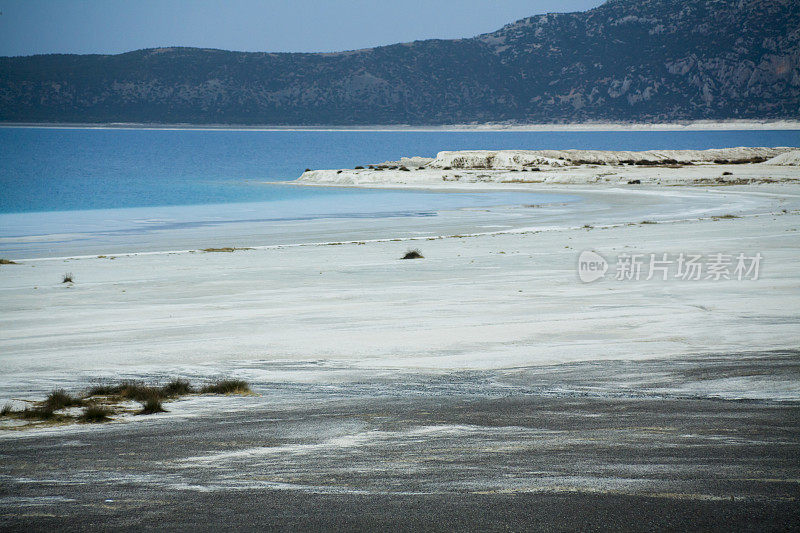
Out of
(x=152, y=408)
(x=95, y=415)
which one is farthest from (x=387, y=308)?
(x=95, y=415)

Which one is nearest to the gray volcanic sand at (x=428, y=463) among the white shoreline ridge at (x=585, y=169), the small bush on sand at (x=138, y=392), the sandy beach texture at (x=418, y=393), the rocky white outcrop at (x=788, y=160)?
the sandy beach texture at (x=418, y=393)

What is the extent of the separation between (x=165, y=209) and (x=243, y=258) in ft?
90.7

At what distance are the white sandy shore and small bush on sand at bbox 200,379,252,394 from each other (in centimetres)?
111

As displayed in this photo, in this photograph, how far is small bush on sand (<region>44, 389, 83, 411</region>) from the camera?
860cm

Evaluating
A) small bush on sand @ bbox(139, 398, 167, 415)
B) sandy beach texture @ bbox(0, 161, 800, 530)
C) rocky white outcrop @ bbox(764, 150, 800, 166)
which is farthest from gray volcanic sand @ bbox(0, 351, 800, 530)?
rocky white outcrop @ bbox(764, 150, 800, 166)

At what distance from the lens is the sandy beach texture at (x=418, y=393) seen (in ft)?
18.3

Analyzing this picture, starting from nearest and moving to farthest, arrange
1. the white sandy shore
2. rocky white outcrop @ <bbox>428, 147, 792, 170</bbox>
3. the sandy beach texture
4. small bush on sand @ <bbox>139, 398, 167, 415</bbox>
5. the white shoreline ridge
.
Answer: the sandy beach texture < small bush on sand @ <bbox>139, 398, 167, 415</bbox> < the white sandy shore < the white shoreline ridge < rocky white outcrop @ <bbox>428, 147, 792, 170</bbox>

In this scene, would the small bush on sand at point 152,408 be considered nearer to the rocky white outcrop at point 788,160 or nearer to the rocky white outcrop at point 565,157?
the rocky white outcrop at point 565,157

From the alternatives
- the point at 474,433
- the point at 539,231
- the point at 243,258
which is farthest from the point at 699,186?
the point at 474,433

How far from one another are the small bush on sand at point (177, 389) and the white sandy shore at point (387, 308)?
1.13 metres

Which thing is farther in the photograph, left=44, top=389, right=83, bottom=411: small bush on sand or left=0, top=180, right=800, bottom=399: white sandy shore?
left=0, top=180, right=800, bottom=399: white sandy shore

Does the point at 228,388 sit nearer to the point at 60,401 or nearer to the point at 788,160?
the point at 60,401

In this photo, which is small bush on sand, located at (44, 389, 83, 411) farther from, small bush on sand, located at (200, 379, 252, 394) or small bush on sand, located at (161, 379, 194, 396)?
small bush on sand, located at (200, 379, 252, 394)

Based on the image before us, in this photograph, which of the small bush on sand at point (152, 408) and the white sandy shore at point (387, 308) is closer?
the small bush on sand at point (152, 408)
